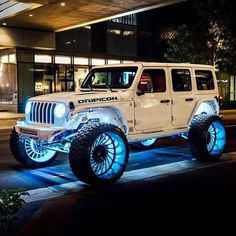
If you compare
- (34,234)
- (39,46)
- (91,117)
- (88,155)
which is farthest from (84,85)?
(39,46)

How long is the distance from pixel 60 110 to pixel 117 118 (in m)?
1.22

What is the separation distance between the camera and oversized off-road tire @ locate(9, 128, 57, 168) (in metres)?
9.81

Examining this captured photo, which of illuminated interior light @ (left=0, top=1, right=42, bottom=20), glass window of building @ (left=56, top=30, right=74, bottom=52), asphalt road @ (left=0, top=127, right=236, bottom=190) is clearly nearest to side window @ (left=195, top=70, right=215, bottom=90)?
asphalt road @ (left=0, top=127, right=236, bottom=190)

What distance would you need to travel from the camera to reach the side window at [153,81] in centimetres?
980

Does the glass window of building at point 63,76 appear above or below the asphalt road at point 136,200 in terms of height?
above

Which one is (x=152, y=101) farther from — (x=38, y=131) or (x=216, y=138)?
(x=38, y=131)

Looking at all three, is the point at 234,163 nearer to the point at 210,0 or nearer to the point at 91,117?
the point at 91,117

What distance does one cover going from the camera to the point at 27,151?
9.91 metres

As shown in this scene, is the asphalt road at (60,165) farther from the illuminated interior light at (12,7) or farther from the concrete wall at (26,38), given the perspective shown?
the concrete wall at (26,38)

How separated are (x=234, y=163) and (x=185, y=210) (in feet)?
13.2

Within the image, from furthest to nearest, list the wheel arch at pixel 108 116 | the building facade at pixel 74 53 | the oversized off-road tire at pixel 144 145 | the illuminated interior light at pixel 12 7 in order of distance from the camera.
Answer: the building facade at pixel 74 53
the illuminated interior light at pixel 12 7
the oversized off-road tire at pixel 144 145
the wheel arch at pixel 108 116

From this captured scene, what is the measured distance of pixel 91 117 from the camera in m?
9.16

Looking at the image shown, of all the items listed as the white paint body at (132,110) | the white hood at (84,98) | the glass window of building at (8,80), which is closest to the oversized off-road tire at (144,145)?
the white paint body at (132,110)

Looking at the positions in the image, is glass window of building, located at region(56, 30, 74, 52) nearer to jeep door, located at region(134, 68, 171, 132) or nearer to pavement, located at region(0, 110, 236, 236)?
jeep door, located at region(134, 68, 171, 132)
